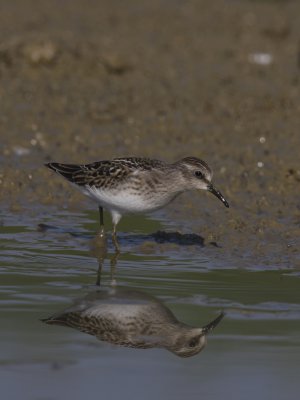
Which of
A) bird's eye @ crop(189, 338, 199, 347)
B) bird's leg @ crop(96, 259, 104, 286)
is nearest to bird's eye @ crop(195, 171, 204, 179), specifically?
bird's leg @ crop(96, 259, 104, 286)

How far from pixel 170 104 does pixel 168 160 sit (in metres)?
3.03

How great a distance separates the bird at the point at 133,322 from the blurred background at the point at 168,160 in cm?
15

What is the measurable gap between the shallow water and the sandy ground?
0.84 m

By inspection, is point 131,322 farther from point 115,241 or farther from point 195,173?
point 195,173

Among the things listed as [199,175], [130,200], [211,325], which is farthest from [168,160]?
[211,325]

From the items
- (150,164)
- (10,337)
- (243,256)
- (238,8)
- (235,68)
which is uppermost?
(238,8)

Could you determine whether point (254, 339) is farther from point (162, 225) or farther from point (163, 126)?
point (163, 126)

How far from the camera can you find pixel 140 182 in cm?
1177

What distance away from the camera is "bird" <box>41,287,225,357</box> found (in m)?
8.58

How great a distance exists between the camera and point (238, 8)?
89.6 ft

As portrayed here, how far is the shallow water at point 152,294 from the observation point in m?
7.56

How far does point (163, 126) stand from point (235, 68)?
4.54 metres

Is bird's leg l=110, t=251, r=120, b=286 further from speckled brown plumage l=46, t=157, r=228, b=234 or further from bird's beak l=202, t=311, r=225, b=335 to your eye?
bird's beak l=202, t=311, r=225, b=335

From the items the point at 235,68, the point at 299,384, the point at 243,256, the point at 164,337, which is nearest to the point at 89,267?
the point at 243,256
